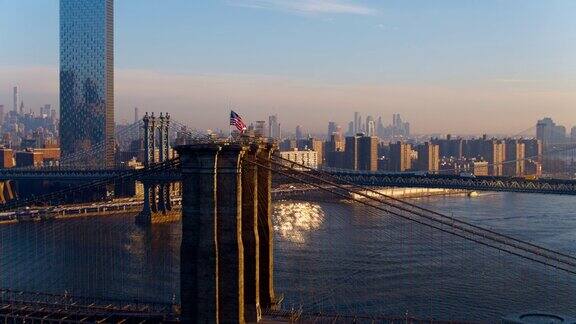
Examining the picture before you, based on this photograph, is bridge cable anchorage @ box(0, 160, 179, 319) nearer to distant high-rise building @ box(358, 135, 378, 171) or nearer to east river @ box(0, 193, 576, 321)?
east river @ box(0, 193, 576, 321)

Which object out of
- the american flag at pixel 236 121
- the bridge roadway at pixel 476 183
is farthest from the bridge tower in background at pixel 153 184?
the american flag at pixel 236 121

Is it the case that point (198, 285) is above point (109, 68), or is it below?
below

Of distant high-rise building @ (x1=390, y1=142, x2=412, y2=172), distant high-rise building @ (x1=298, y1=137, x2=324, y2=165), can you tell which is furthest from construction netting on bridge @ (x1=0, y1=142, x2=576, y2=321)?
distant high-rise building @ (x1=298, y1=137, x2=324, y2=165)

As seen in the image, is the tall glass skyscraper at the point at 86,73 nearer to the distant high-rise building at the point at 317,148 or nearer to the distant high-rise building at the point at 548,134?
the distant high-rise building at the point at 317,148

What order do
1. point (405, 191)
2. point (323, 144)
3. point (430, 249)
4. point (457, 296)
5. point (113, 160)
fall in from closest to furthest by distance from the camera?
point (457, 296), point (430, 249), point (113, 160), point (405, 191), point (323, 144)

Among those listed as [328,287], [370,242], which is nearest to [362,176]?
[370,242]

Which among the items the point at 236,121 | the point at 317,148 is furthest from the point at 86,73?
the point at 236,121

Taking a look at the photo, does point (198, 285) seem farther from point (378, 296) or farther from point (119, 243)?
point (119, 243)
